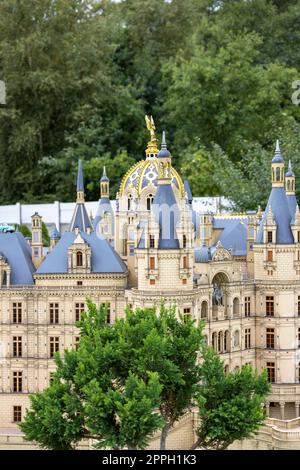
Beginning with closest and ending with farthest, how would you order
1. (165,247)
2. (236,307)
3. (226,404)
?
(226,404) → (165,247) → (236,307)

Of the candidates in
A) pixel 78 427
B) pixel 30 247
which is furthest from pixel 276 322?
pixel 78 427

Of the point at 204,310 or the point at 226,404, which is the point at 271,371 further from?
the point at 226,404

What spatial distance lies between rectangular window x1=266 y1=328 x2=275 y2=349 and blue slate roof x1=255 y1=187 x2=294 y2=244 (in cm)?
528

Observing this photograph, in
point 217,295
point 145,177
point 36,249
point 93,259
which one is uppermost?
point 145,177

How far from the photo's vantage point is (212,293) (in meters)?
73.4

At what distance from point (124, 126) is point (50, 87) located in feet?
35.7

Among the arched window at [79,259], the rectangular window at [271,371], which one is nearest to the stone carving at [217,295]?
the rectangular window at [271,371]

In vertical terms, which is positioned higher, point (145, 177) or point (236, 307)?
point (145, 177)

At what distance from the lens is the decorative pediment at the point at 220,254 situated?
73.3 meters

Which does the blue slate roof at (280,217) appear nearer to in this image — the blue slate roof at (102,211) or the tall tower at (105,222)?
the tall tower at (105,222)

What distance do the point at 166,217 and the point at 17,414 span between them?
558 inches

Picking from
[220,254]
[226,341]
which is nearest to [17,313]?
[220,254]

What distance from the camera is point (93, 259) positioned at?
72.4m

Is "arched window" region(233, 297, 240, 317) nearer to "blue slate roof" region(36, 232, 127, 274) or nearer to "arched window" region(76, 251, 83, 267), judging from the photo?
"blue slate roof" region(36, 232, 127, 274)
